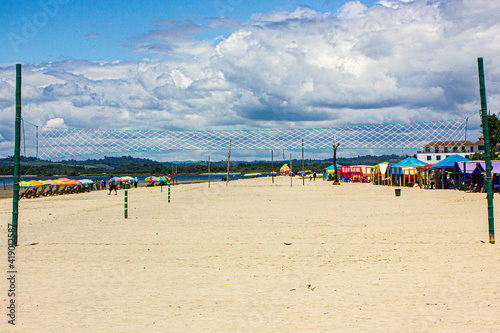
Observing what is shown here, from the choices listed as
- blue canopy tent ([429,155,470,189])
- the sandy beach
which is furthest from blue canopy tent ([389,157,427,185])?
the sandy beach

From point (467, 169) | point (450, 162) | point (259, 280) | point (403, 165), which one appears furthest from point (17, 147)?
point (403, 165)

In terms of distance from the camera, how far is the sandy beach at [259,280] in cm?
439

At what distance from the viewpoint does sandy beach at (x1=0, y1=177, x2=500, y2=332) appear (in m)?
4.39

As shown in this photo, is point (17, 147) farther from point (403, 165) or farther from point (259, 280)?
point (403, 165)

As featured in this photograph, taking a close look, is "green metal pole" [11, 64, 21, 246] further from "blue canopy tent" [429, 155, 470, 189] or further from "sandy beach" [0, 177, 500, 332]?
"blue canopy tent" [429, 155, 470, 189]

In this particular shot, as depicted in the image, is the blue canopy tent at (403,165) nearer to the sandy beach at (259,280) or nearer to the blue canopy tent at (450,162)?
the blue canopy tent at (450,162)

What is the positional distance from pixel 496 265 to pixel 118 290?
207 inches

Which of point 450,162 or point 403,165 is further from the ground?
point 403,165

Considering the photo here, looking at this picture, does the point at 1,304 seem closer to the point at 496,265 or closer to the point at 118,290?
the point at 118,290

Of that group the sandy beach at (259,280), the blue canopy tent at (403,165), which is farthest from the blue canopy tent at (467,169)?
the sandy beach at (259,280)

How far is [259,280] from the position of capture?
6.02 metres

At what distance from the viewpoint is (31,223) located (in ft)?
45.2

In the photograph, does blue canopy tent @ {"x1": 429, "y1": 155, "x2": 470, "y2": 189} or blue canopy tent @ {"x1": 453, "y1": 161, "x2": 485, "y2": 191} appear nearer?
blue canopy tent @ {"x1": 453, "y1": 161, "x2": 485, "y2": 191}

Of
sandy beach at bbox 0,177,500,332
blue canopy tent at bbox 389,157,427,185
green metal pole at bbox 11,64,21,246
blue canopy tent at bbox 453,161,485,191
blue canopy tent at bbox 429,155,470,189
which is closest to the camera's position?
sandy beach at bbox 0,177,500,332
